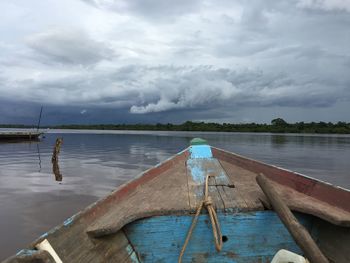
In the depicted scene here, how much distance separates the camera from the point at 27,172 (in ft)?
48.9

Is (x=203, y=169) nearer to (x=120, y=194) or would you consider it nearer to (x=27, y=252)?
(x=120, y=194)

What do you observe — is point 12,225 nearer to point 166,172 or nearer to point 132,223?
point 166,172

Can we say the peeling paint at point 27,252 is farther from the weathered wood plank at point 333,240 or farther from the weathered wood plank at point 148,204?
the weathered wood plank at point 333,240

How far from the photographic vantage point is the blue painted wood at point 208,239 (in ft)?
9.72

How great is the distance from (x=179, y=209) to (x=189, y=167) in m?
3.27

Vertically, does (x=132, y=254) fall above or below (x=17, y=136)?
below

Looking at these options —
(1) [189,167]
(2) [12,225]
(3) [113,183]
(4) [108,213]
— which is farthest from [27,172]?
(4) [108,213]

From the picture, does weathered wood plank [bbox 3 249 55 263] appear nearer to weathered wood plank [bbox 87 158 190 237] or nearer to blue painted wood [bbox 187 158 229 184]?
weathered wood plank [bbox 87 158 190 237]

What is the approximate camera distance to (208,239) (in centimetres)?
303

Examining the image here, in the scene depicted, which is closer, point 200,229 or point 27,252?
point 27,252

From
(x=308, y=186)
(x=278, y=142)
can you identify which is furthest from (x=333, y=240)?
(x=278, y=142)

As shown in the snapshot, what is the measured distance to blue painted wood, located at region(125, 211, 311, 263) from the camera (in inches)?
117

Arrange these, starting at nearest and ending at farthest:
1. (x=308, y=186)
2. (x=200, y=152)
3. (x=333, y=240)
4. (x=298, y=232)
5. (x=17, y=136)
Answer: (x=298, y=232), (x=333, y=240), (x=308, y=186), (x=200, y=152), (x=17, y=136)

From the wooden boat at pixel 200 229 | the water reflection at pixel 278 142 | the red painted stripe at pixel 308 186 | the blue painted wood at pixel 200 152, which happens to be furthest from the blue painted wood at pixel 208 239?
the water reflection at pixel 278 142
